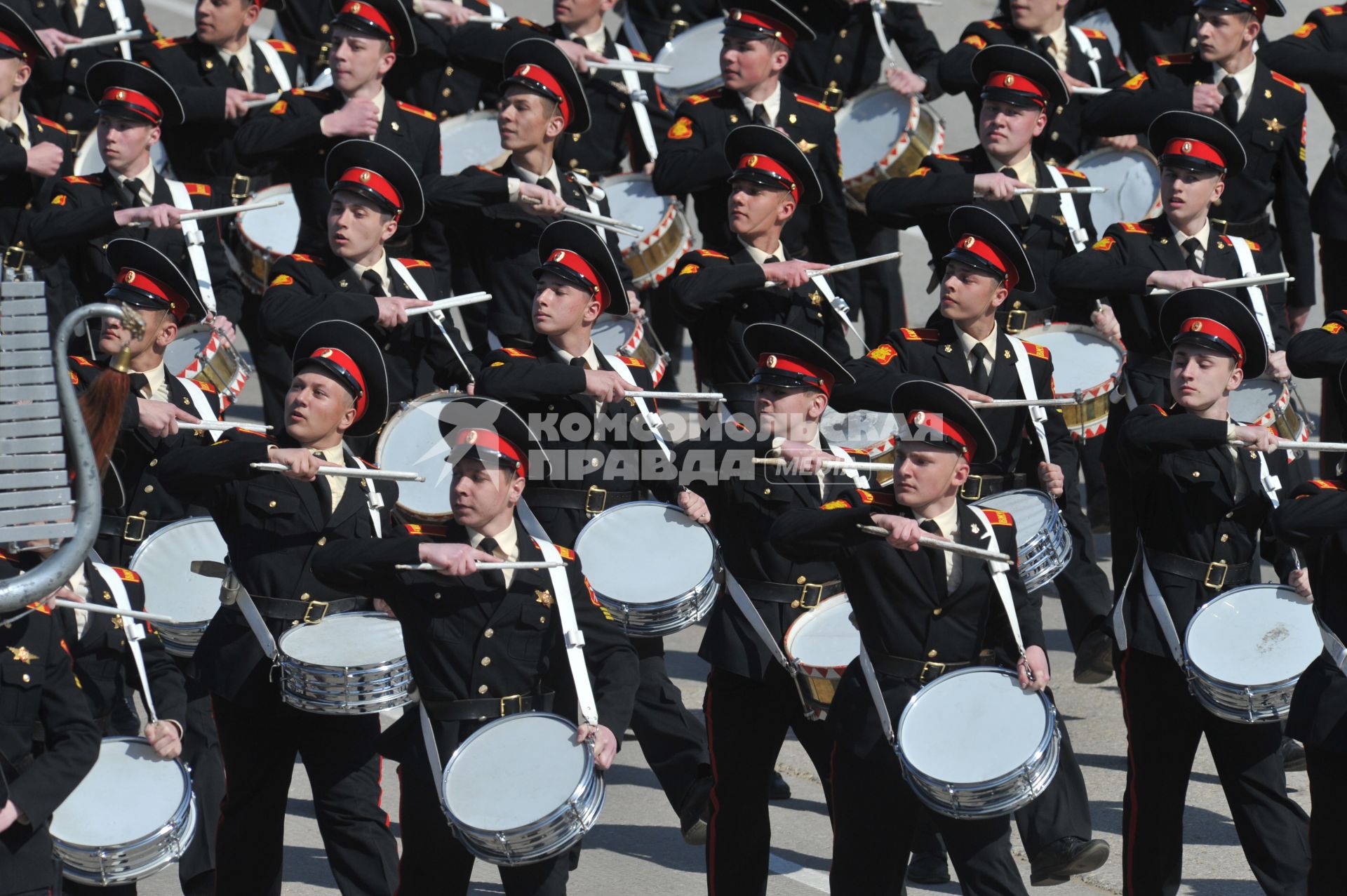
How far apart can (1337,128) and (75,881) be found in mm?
6408

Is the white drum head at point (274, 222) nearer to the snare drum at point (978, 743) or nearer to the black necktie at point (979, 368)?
the black necktie at point (979, 368)

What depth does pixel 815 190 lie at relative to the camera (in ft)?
31.8

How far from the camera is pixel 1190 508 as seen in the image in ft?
26.5

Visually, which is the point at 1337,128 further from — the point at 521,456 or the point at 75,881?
the point at 75,881

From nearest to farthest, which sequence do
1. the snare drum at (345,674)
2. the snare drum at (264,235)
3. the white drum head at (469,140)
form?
1. the snare drum at (345,674)
2. the snare drum at (264,235)
3. the white drum head at (469,140)

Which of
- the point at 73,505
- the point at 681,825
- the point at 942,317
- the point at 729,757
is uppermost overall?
the point at 73,505

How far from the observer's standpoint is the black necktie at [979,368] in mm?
8898

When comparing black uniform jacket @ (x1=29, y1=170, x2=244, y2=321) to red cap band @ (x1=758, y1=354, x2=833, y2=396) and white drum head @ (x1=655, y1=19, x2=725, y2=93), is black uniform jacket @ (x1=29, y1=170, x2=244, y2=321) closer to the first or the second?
white drum head @ (x1=655, y1=19, x2=725, y2=93)

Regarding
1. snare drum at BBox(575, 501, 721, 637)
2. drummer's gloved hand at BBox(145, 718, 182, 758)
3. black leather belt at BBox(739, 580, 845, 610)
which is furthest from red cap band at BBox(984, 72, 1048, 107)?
drummer's gloved hand at BBox(145, 718, 182, 758)

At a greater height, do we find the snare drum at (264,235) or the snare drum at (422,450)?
the snare drum at (422,450)

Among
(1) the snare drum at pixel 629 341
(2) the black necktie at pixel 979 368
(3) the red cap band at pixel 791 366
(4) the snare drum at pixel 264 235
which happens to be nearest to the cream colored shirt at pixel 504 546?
(3) the red cap band at pixel 791 366

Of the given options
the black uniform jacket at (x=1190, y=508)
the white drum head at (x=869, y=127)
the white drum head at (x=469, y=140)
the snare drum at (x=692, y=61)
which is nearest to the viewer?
the black uniform jacket at (x=1190, y=508)

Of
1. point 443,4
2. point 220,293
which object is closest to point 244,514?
point 220,293

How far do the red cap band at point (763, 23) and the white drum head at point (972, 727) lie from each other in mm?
4170
